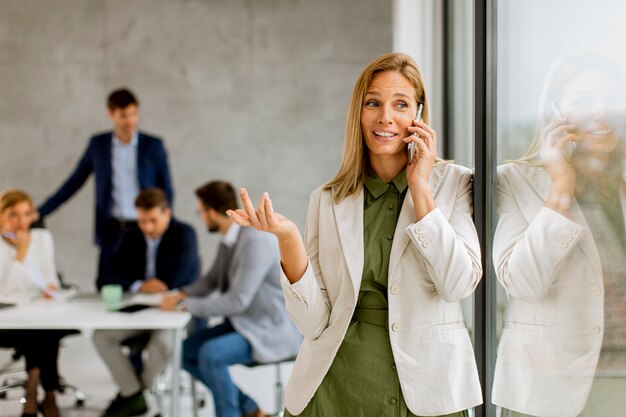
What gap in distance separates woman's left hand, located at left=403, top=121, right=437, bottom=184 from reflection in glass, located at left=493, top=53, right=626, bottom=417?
0.88 feet

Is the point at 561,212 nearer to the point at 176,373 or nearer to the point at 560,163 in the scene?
the point at 560,163

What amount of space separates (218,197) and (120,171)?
2355 millimetres

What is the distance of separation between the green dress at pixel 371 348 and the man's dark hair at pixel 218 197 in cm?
218

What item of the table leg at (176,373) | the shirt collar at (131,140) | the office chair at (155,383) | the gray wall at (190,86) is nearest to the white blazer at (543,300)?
the table leg at (176,373)

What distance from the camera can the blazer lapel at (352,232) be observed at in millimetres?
1641

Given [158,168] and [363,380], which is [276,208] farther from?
[363,380]

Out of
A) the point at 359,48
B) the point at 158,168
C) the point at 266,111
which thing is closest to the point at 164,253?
the point at 158,168

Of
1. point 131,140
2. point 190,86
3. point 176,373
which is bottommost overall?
point 176,373

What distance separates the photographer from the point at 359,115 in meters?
1.72

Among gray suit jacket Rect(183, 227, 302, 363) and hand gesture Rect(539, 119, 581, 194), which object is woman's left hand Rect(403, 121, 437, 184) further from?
gray suit jacket Rect(183, 227, 302, 363)

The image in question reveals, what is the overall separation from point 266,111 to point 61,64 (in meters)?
1.87

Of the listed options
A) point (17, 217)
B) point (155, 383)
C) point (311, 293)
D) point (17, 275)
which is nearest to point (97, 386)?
point (155, 383)

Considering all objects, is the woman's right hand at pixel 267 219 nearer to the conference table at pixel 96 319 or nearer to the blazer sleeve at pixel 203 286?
the conference table at pixel 96 319

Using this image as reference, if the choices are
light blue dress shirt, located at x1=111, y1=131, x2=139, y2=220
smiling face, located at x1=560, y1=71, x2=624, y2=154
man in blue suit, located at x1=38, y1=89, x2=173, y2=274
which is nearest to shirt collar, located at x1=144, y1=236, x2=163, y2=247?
man in blue suit, located at x1=38, y1=89, x2=173, y2=274
